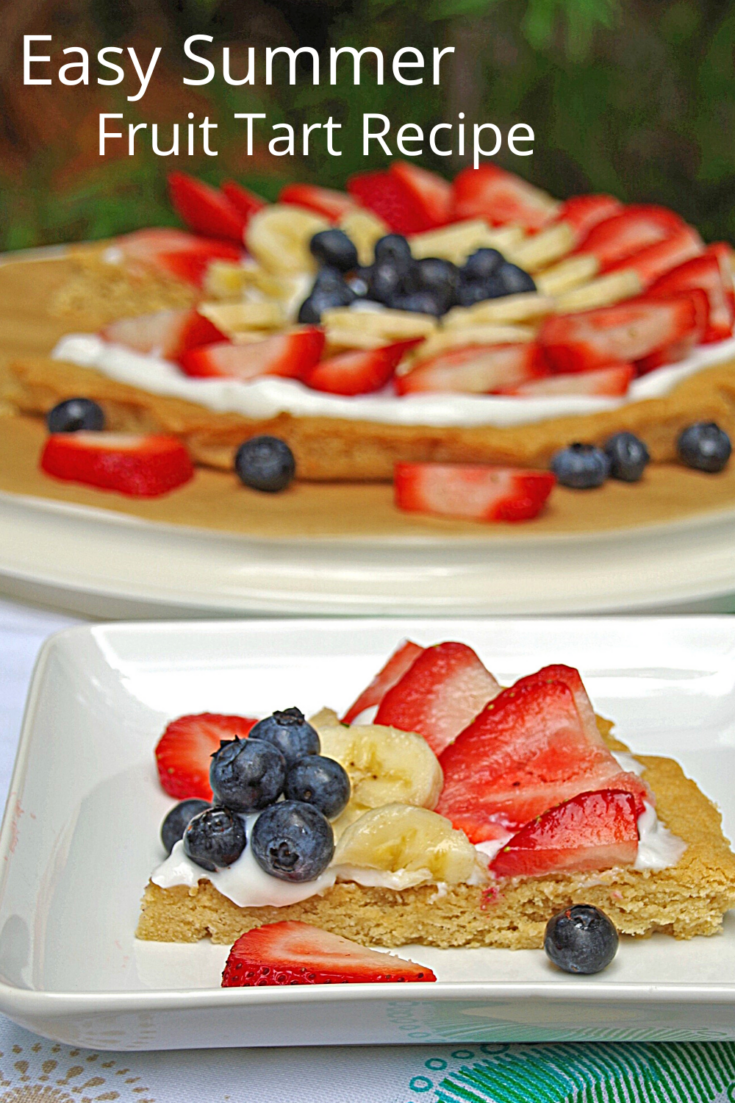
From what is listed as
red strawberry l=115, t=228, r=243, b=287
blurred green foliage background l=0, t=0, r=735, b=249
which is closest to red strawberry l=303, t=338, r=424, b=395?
red strawberry l=115, t=228, r=243, b=287

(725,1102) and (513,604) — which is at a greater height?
(513,604)

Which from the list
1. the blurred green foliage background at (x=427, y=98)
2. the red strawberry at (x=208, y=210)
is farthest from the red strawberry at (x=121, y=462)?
the blurred green foliage background at (x=427, y=98)

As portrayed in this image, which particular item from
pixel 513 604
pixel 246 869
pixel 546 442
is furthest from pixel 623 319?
pixel 246 869

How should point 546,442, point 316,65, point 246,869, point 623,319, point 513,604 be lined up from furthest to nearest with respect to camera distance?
point 316,65, point 623,319, point 546,442, point 513,604, point 246,869

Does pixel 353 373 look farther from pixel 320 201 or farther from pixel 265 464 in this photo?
pixel 320 201

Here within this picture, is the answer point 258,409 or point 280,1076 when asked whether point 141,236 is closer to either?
point 258,409

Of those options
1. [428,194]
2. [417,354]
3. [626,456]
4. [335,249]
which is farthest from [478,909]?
[428,194]

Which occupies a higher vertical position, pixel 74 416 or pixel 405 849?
pixel 74 416
